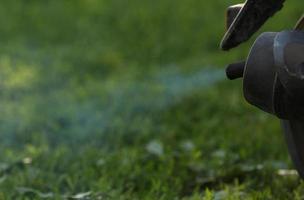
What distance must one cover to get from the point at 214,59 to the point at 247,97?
395 centimetres

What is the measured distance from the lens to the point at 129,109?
18.1ft

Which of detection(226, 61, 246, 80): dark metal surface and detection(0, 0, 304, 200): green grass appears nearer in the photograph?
detection(226, 61, 246, 80): dark metal surface

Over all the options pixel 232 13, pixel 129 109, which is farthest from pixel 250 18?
pixel 129 109

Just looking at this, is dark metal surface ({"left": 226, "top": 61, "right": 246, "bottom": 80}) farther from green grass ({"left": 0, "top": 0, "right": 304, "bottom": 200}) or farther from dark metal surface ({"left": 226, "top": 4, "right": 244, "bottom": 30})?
green grass ({"left": 0, "top": 0, "right": 304, "bottom": 200})

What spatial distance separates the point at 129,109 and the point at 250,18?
8.79ft

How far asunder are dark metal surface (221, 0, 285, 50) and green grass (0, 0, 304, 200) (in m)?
0.80

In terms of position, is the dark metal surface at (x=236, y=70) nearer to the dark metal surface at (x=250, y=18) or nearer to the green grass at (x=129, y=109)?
the dark metal surface at (x=250, y=18)

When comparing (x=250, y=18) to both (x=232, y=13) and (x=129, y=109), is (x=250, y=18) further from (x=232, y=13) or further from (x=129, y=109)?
(x=129, y=109)

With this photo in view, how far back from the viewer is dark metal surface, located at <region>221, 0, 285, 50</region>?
2.86 metres

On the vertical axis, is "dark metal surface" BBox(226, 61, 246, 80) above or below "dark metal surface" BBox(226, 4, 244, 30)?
below

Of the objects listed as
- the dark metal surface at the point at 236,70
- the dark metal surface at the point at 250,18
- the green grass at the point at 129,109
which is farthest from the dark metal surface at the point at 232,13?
the green grass at the point at 129,109

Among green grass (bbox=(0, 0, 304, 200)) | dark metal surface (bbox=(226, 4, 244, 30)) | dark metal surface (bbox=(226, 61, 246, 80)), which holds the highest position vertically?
dark metal surface (bbox=(226, 4, 244, 30))

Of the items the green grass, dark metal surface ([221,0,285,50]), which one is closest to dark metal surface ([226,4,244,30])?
dark metal surface ([221,0,285,50])

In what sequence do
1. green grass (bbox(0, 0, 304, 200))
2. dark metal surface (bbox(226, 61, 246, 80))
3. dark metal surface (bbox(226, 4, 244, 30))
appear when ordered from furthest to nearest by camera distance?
1. green grass (bbox(0, 0, 304, 200))
2. dark metal surface (bbox(226, 4, 244, 30))
3. dark metal surface (bbox(226, 61, 246, 80))
